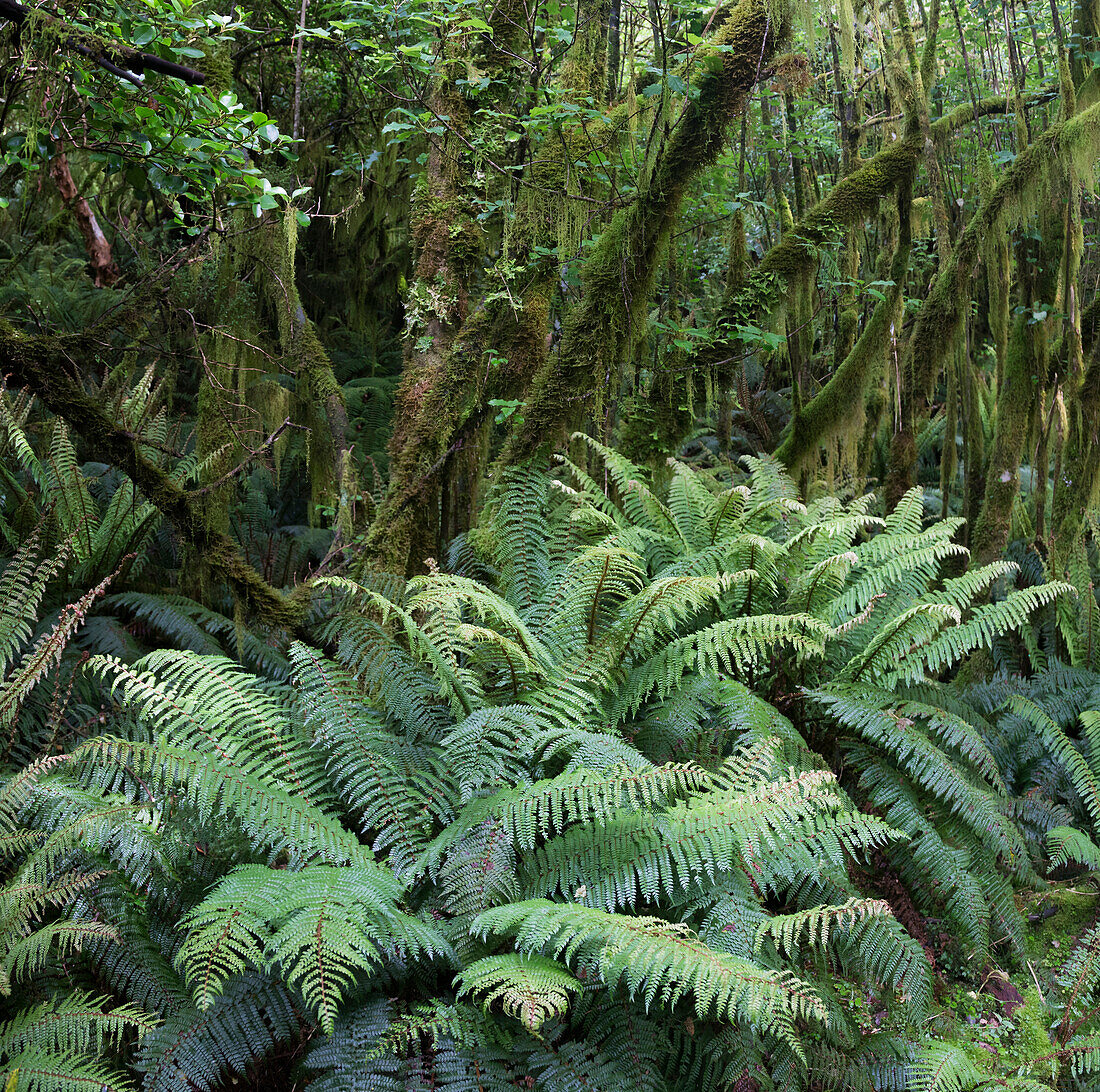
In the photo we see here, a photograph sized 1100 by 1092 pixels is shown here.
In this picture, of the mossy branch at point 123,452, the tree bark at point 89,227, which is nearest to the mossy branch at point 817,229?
the mossy branch at point 123,452

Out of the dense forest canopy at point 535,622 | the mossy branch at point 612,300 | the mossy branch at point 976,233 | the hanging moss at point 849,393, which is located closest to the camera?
the dense forest canopy at point 535,622

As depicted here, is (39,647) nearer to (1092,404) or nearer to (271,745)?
(271,745)

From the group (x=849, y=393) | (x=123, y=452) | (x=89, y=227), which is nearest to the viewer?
(x=123, y=452)

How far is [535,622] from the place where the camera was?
10.3ft

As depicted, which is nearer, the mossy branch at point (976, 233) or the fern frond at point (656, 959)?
the fern frond at point (656, 959)

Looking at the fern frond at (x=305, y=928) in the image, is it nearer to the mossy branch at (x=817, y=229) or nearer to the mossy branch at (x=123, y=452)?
the mossy branch at (x=123, y=452)

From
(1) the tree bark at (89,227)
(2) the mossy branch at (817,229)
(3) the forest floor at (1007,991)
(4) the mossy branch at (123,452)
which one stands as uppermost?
(1) the tree bark at (89,227)

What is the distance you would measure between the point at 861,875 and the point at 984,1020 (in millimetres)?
569

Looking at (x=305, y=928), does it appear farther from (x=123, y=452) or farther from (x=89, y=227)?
(x=89, y=227)

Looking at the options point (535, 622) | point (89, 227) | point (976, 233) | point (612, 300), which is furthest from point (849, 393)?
point (89, 227)

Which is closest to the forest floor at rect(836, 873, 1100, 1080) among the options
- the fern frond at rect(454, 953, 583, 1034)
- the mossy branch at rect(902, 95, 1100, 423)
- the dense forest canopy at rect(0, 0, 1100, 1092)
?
the dense forest canopy at rect(0, 0, 1100, 1092)

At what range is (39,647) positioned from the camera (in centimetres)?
252

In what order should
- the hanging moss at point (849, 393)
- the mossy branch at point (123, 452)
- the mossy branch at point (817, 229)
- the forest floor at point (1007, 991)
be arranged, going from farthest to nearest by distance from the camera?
the hanging moss at point (849, 393) < the mossy branch at point (817, 229) < the mossy branch at point (123, 452) < the forest floor at point (1007, 991)

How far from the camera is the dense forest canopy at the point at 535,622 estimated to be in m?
2.06
